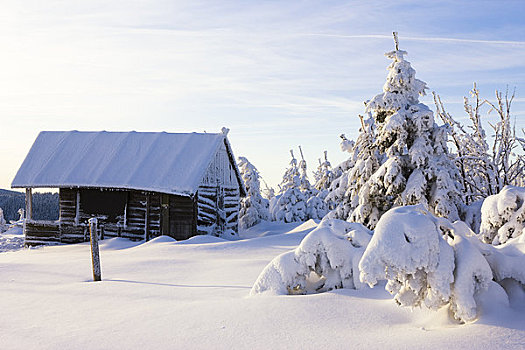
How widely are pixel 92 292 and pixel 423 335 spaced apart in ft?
21.5

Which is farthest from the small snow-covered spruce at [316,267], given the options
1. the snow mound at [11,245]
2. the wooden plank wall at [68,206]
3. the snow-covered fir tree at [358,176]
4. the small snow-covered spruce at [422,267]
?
the snow mound at [11,245]

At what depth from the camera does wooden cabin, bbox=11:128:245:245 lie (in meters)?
20.9

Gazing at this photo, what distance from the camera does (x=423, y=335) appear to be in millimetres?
5023

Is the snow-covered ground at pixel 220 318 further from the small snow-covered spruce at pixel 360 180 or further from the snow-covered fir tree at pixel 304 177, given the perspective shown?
the snow-covered fir tree at pixel 304 177

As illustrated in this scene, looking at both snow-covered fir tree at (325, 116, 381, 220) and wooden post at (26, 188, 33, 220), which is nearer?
snow-covered fir tree at (325, 116, 381, 220)

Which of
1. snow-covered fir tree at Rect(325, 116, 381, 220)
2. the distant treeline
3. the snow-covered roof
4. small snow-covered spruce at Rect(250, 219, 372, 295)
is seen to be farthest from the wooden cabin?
the distant treeline

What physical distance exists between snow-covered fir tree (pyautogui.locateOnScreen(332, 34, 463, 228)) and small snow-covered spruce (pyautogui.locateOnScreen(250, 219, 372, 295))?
705 centimetres

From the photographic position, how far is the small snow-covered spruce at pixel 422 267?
16.5 feet

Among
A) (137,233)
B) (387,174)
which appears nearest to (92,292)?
(387,174)

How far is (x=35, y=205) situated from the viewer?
64.9 m

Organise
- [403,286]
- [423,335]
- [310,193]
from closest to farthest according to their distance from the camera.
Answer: [423,335], [403,286], [310,193]

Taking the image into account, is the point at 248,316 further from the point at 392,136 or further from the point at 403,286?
the point at 392,136

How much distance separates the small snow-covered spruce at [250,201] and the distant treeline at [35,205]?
38.5m

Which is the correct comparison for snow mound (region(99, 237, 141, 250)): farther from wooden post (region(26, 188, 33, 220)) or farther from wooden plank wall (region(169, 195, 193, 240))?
wooden post (region(26, 188, 33, 220))
